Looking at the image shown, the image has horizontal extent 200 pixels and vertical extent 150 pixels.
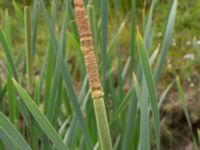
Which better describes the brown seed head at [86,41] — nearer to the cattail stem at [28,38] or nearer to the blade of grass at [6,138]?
the blade of grass at [6,138]

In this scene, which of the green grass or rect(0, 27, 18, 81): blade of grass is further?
rect(0, 27, 18, 81): blade of grass

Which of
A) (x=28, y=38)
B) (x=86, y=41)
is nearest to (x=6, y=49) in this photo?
(x=28, y=38)

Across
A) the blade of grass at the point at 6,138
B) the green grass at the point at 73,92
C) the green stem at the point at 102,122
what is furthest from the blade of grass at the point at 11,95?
the green stem at the point at 102,122

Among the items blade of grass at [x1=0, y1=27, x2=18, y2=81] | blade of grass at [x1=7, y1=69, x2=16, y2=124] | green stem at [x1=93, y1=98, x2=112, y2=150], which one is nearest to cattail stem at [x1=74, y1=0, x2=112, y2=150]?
green stem at [x1=93, y1=98, x2=112, y2=150]

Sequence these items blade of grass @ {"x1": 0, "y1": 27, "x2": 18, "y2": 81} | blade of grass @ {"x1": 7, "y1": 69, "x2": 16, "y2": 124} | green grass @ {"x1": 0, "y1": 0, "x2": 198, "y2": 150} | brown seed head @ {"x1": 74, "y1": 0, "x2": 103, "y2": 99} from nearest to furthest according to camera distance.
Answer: brown seed head @ {"x1": 74, "y1": 0, "x2": 103, "y2": 99} → green grass @ {"x1": 0, "y1": 0, "x2": 198, "y2": 150} → blade of grass @ {"x1": 0, "y1": 27, "x2": 18, "y2": 81} → blade of grass @ {"x1": 7, "y1": 69, "x2": 16, "y2": 124}

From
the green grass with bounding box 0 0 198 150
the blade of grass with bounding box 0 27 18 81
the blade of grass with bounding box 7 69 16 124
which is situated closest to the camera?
the green grass with bounding box 0 0 198 150

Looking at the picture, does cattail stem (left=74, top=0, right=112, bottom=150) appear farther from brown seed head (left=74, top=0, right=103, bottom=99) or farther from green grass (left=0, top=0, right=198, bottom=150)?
green grass (left=0, top=0, right=198, bottom=150)

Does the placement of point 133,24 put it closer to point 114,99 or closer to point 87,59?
point 114,99

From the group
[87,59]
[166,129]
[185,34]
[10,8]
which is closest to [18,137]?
[87,59]

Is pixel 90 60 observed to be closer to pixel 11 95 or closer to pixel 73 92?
pixel 73 92
